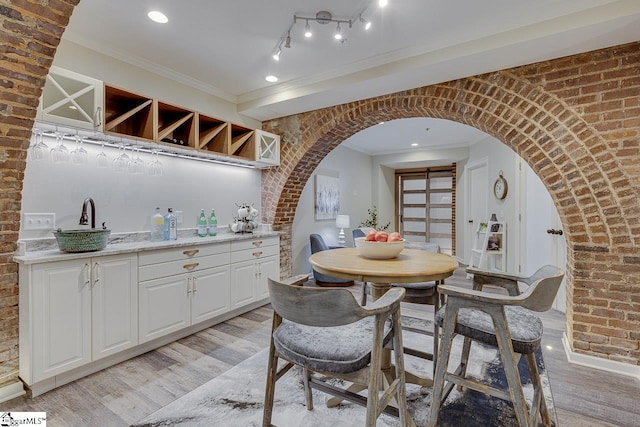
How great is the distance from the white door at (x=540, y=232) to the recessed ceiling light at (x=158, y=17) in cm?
437

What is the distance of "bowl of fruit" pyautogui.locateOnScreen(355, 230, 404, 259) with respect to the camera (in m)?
1.99

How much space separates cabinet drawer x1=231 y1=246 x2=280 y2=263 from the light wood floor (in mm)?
876

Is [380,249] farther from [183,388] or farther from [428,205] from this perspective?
[428,205]

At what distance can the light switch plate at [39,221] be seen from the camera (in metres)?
2.26

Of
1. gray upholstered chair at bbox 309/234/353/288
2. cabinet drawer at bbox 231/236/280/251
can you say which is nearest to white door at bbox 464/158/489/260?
gray upholstered chair at bbox 309/234/353/288

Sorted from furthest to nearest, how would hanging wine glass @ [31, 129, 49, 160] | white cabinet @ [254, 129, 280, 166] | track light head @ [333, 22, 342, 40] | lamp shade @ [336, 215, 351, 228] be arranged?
1. lamp shade @ [336, 215, 351, 228]
2. white cabinet @ [254, 129, 280, 166]
3. track light head @ [333, 22, 342, 40]
4. hanging wine glass @ [31, 129, 49, 160]

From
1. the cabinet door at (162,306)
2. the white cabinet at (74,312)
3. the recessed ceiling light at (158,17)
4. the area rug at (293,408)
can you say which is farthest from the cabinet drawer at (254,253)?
the recessed ceiling light at (158,17)

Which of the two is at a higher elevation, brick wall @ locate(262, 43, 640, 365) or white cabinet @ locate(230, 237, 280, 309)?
brick wall @ locate(262, 43, 640, 365)

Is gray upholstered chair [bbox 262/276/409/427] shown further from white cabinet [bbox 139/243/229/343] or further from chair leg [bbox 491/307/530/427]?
white cabinet [bbox 139/243/229/343]

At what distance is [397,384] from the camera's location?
1.49 metres

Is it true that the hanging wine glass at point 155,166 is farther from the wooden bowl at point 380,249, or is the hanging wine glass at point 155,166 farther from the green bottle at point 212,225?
the wooden bowl at point 380,249

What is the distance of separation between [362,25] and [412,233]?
Result: 21.8 ft

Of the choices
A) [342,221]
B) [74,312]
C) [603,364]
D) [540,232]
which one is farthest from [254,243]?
[540,232]

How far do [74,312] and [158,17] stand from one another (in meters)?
2.25
